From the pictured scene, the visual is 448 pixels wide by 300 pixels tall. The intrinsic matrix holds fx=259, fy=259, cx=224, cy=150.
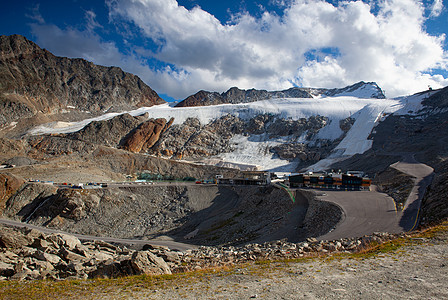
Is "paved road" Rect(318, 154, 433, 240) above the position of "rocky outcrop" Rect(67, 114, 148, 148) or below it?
below

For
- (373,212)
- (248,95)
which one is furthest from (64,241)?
(248,95)

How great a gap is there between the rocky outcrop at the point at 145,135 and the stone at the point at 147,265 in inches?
3245

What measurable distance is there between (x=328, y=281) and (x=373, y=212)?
55.0 feet

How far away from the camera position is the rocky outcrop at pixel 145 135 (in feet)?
299

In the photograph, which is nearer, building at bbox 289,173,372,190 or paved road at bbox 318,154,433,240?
paved road at bbox 318,154,433,240

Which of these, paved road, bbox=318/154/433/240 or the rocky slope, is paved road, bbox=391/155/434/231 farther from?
the rocky slope

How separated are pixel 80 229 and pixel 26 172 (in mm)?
26665

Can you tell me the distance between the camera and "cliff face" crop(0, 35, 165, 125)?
106m

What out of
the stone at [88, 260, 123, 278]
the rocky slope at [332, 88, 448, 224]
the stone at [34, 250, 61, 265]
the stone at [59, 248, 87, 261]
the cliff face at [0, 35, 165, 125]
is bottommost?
the stone at [59, 248, 87, 261]

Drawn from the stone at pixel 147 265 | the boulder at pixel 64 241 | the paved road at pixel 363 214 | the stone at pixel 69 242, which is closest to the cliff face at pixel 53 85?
the boulder at pixel 64 241

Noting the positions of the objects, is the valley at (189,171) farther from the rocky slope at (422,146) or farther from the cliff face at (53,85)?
the cliff face at (53,85)

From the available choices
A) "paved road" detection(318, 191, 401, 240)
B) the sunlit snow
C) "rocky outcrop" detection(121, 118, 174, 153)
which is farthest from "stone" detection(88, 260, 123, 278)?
"rocky outcrop" detection(121, 118, 174, 153)

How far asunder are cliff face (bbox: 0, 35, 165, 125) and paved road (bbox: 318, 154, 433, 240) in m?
119

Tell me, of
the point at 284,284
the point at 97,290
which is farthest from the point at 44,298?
the point at 284,284
